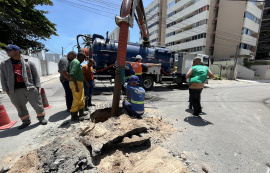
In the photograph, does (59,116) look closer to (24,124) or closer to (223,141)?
(24,124)

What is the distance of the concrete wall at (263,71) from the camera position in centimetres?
2247

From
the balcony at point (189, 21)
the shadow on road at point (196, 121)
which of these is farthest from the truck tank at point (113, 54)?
the balcony at point (189, 21)

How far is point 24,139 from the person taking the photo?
2.49 metres

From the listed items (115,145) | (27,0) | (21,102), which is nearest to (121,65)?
(115,145)

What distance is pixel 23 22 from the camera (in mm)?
11727

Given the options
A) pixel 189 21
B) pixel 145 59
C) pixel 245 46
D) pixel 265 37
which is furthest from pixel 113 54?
pixel 265 37

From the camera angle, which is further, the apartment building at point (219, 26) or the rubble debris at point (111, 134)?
the apartment building at point (219, 26)

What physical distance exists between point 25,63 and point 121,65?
2107mm

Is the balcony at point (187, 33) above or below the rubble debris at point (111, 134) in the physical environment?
above

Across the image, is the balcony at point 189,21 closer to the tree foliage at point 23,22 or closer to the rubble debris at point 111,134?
the tree foliage at point 23,22

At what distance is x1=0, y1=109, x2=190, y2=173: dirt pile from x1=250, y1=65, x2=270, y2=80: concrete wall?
30.3 meters

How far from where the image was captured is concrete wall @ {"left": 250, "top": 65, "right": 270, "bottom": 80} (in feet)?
73.7

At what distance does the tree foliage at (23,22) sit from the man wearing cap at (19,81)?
11.7 metres

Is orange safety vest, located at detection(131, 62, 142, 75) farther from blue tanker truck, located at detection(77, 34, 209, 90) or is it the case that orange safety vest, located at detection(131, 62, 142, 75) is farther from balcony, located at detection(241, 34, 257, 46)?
balcony, located at detection(241, 34, 257, 46)
